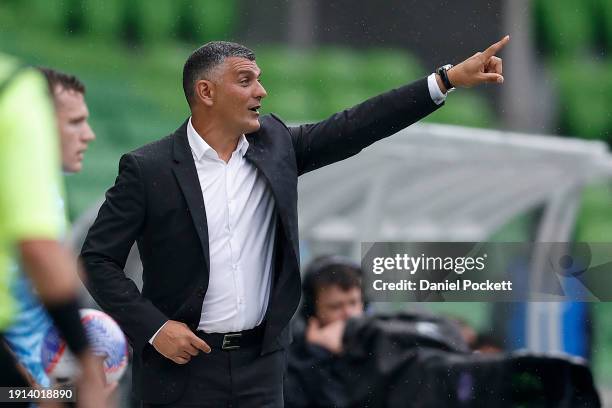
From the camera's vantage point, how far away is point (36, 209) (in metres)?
1.87

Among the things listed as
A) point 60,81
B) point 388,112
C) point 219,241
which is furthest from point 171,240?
point 60,81

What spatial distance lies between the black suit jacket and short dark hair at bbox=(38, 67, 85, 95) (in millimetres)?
903

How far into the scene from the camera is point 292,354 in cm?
488

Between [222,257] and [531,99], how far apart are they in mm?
9875

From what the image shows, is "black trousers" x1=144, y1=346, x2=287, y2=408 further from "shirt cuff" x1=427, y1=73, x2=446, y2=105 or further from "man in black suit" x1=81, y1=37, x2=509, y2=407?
"shirt cuff" x1=427, y1=73, x2=446, y2=105

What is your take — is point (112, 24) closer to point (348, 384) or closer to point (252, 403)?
point (348, 384)

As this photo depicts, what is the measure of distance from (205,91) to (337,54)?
952cm

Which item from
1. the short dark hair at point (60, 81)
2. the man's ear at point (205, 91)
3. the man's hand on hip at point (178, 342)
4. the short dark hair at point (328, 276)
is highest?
the short dark hair at point (60, 81)

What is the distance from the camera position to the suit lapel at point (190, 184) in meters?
3.08

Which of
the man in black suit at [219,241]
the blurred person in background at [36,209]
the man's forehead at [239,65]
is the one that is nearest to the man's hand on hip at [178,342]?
the man in black suit at [219,241]

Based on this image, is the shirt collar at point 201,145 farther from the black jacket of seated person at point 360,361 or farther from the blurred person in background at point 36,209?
the black jacket of seated person at point 360,361

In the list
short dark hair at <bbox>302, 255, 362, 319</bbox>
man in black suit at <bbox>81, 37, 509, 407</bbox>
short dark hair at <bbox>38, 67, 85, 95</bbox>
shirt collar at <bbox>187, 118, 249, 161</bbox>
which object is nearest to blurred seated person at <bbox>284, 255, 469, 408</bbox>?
short dark hair at <bbox>302, 255, 362, 319</bbox>

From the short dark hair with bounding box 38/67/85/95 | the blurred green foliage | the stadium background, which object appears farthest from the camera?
the blurred green foliage

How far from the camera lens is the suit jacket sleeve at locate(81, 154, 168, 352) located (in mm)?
3061
